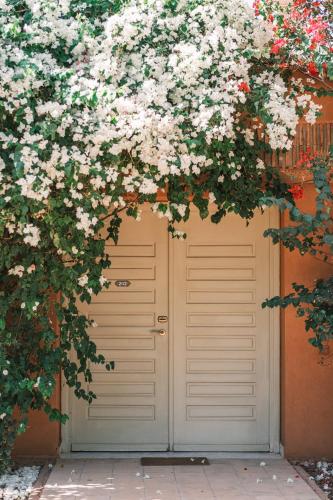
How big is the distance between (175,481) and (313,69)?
3.86 metres

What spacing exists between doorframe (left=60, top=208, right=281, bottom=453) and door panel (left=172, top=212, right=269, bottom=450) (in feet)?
0.15

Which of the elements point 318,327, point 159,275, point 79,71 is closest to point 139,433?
point 159,275

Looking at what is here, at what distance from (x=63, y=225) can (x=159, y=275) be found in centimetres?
215

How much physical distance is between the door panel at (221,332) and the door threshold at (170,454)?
14cm

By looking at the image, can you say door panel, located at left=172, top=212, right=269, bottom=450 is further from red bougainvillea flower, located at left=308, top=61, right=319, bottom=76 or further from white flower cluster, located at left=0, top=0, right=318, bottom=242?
red bougainvillea flower, located at left=308, top=61, right=319, bottom=76

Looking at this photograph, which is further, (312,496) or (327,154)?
(327,154)

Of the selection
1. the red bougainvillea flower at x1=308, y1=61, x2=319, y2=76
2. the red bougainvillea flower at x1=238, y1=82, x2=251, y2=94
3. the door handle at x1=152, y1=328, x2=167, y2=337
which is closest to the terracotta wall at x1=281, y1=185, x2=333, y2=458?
the door handle at x1=152, y1=328, x2=167, y2=337

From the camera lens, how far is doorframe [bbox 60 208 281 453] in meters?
8.29

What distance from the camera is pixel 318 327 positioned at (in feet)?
22.4

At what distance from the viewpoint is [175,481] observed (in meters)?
7.30

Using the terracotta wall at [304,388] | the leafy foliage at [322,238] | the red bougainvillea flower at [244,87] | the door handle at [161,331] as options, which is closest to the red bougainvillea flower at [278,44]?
the red bougainvillea flower at [244,87]

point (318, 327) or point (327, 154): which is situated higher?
point (327, 154)

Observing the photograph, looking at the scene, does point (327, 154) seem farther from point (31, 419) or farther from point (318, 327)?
point (31, 419)

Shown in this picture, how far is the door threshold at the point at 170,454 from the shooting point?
8148 millimetres
